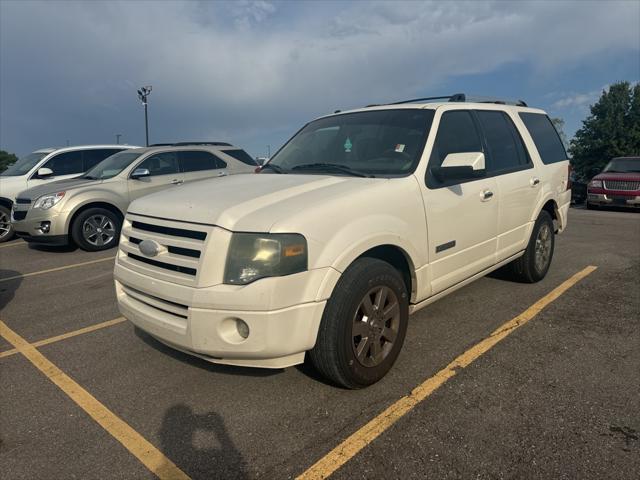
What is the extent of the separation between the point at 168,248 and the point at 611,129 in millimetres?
47756

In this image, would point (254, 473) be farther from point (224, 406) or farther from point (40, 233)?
point (40, 233)

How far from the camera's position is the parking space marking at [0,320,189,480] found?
231 cm

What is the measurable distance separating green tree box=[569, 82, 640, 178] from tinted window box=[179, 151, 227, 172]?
41.5 m

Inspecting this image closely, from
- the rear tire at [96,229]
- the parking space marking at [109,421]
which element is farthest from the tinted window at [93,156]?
the parking space marking at [109,421]

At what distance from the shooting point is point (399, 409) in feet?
8.95

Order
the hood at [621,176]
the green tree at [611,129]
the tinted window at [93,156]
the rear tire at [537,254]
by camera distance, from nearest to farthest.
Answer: the rear tire at [537,254] → the tinted window at [93,156] → the hood at [621,176] → the green tree at [611,129]

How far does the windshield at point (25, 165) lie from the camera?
9844mm

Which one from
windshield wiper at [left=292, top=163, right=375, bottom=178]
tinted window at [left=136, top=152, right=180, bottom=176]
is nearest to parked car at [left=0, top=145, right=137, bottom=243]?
tinted window at [left=136, top=152, right=180, bottom=176]

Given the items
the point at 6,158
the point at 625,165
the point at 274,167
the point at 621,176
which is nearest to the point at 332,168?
the point at 274,167

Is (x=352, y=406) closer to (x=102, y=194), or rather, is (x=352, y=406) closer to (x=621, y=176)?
(x=102, y=194)

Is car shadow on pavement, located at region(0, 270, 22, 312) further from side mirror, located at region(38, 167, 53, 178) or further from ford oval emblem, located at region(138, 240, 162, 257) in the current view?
side mirror, located at region(38, 167, 53, 178)

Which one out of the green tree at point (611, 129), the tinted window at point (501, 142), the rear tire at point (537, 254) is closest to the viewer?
the tinted window at point (501, 142)

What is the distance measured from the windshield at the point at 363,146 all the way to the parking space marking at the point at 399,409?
1.44m

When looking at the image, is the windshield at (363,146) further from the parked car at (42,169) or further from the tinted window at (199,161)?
the parked car at (42,169)
